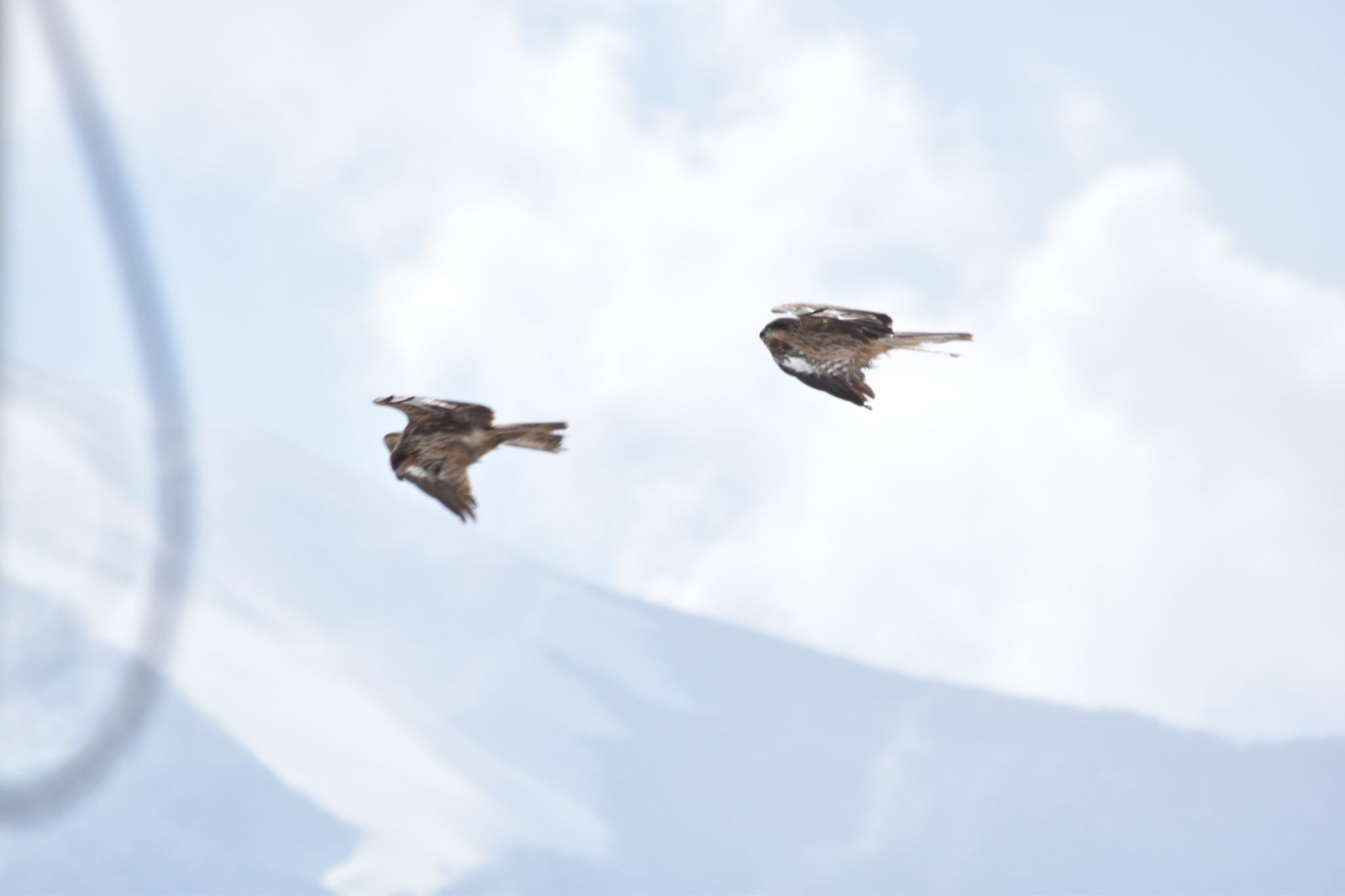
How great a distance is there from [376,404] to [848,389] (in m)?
3.16

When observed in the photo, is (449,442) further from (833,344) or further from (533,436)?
(833,344)

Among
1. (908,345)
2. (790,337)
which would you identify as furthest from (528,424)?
(908,345)

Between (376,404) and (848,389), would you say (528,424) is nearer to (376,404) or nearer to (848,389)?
(376,404)

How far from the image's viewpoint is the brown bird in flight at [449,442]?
30.8 ft

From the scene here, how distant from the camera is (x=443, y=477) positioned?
972 centimetres

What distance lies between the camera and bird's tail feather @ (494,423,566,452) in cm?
→ 945

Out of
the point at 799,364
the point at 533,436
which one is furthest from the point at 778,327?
the point at 533,436

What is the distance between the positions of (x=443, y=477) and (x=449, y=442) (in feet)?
0.95

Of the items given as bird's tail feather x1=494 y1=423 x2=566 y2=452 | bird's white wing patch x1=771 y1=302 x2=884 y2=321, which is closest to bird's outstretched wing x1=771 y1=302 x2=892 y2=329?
bird's white wing patch x1=771 y1=302 x2=884 y2=321

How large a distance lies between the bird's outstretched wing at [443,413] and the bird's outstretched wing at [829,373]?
Answer: 209cm

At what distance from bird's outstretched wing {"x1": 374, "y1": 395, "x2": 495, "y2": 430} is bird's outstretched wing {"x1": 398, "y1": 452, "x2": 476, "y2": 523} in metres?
0.25

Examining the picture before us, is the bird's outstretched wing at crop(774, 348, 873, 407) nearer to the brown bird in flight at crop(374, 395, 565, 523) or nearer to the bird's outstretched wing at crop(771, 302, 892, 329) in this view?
the bird's outstretched wing at crop(771, 302, 892, 329)

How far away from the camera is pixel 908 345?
9664 millimetres

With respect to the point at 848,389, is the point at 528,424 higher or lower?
lower
